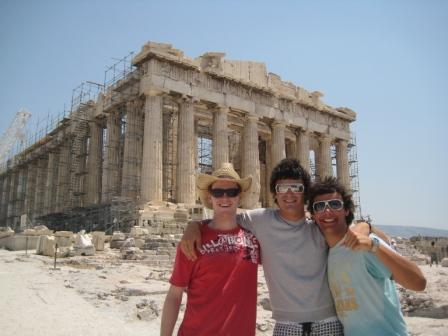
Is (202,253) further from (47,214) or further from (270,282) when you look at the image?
(47,214)

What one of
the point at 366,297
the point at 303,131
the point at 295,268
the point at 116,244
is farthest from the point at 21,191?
the point at 366,297

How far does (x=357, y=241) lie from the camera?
274 cm

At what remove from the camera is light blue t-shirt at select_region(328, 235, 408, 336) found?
2762mm

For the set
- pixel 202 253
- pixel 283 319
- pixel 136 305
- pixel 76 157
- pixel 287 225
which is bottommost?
pixel 136 305

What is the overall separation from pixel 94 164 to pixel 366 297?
30.8m

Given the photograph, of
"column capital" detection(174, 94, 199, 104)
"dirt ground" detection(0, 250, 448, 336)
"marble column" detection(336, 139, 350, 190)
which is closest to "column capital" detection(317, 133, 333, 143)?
"marble column" detection(336, 139, 350, 190)

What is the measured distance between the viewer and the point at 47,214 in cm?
3650

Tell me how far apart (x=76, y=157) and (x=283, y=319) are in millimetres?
34363

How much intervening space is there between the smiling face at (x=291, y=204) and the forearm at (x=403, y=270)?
0.82 metres

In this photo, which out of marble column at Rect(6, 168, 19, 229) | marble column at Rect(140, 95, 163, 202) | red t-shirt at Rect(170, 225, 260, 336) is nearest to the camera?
red t-shirt at Rect(170, 225, 260, 336)

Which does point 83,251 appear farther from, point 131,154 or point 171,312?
point 171,312

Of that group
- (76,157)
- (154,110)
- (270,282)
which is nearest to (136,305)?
(270,282)

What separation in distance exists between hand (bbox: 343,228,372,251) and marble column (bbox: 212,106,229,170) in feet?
84.9

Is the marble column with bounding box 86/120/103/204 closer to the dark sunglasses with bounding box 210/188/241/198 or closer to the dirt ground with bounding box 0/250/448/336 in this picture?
the dirt ground with bounding box 0/250/448/336
